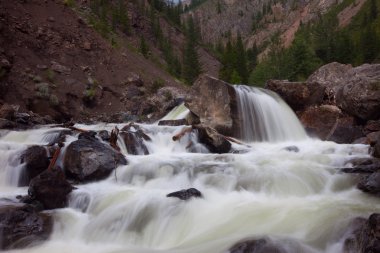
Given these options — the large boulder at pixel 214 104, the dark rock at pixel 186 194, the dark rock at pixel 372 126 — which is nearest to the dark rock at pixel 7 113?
the large boulder at pixel 214 104

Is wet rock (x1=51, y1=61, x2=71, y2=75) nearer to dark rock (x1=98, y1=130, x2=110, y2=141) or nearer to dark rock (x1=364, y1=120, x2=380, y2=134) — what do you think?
dark rock (x1=98, y1=130, x2=110, y2=141)

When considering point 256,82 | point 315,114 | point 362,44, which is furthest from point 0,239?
point 362,44

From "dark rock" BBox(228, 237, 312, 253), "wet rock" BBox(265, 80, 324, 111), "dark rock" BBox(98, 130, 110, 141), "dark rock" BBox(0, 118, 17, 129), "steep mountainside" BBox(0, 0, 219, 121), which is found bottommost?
"dark rock" BBox(228, 237, 312, 253)

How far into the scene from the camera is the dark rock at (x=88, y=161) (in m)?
14.1

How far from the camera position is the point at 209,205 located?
39.2ft

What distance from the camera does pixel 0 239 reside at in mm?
9773

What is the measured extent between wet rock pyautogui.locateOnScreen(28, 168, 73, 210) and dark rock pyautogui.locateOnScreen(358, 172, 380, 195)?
29.6 feet

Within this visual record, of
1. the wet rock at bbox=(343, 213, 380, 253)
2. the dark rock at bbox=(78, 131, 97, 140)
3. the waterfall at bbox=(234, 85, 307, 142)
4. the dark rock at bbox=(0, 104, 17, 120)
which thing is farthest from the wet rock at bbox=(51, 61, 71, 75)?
the wet rock at bbox=(343, 213, 380, 253)

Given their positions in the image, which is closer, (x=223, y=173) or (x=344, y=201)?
(x=344, y=201)

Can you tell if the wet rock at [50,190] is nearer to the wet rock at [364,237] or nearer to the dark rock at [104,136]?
the dark rock at [104,136]

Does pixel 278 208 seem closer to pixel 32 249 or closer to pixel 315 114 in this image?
pixel 32 249

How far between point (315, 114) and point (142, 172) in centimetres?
1441

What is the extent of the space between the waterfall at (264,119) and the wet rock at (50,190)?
12.6 meters

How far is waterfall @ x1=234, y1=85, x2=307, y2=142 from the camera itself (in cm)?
2331
